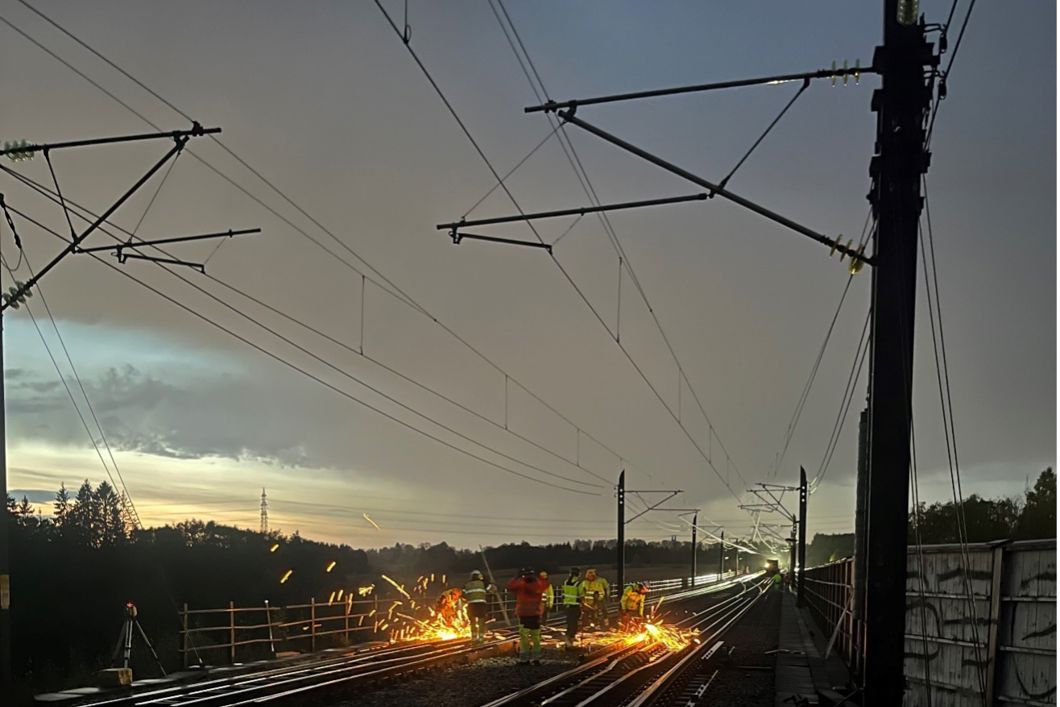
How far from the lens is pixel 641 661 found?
2678 centimetres

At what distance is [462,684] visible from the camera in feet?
66.8

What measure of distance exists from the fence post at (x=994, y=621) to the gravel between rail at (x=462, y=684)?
773 cm

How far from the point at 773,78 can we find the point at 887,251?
2569 millimetres

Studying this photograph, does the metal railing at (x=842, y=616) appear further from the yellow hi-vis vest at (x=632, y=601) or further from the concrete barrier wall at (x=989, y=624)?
the yellow hi-vis vest at (x=632, y=601)

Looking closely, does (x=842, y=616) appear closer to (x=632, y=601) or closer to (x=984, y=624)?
(x=632, y=601)

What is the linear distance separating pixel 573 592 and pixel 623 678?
6.30 metres

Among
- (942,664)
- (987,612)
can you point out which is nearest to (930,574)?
(942,664)

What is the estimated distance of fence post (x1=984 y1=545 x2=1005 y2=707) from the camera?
12.3m

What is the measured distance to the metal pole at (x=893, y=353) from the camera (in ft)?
47.1

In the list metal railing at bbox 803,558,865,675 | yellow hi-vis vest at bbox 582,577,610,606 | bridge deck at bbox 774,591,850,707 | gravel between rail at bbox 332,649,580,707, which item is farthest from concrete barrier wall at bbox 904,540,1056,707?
yellow hi-vis vest at bbox 582,577,610,606

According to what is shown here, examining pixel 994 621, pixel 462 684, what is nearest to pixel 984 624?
pixel 994 621

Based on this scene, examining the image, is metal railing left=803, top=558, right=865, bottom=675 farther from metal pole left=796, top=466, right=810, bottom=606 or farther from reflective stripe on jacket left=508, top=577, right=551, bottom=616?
metal pole left=796, top=466, right=810, bottom=606

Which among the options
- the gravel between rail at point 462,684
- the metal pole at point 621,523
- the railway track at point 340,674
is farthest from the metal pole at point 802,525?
Result: the gravel between rail at point 462,684

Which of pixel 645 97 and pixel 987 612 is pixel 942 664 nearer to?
pixel 987 612
